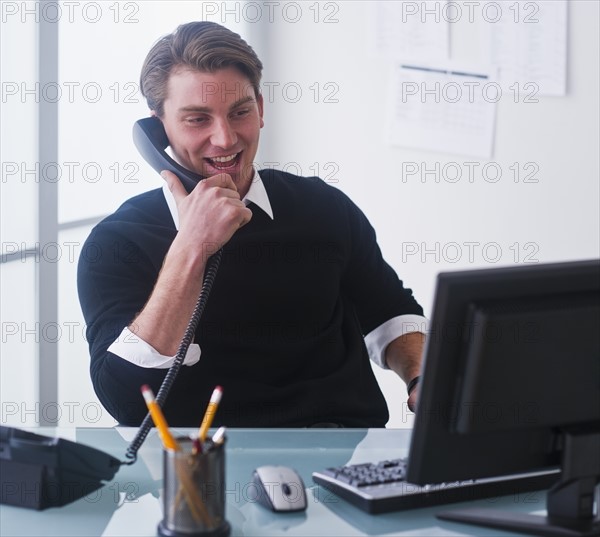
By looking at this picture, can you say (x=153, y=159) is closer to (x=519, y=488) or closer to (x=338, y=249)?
(x=338, y=249)

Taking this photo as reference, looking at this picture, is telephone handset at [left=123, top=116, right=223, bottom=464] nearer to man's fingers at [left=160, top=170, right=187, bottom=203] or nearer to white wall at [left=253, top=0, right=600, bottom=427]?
man's fingers at [left=160, top=170, right=187, bottom=203]

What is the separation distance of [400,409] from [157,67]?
1.93 m

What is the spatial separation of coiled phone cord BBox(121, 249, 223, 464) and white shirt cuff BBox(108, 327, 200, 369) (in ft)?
0.15

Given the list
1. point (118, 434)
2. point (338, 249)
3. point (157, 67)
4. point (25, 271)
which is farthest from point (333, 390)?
point (25, 271)

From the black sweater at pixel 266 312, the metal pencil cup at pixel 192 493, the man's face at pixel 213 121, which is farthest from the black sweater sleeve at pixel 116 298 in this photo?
the metal pencil cup at pixel 192 493

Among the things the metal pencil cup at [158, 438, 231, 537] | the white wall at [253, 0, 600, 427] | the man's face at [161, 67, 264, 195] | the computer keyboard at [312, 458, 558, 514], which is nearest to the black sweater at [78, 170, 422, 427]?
the man's face at [161, 67, 264, 195]

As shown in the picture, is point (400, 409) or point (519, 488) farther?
point (400, 409)

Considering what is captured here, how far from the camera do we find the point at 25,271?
2557mm

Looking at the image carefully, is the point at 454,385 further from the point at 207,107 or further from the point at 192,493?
the point at 207,107

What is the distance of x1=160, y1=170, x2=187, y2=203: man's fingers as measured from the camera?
192cm

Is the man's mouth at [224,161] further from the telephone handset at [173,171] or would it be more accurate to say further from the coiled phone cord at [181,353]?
the coiled phone cord at [181,353]

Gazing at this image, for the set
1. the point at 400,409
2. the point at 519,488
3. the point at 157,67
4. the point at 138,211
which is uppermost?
the point at 157,67

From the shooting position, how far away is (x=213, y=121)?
1.98 meters

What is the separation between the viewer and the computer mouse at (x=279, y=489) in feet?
3.78
